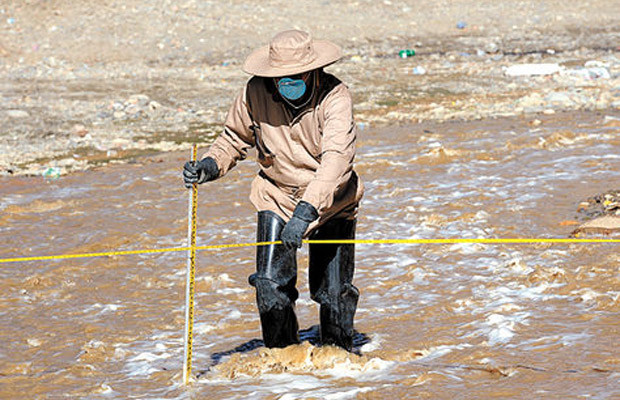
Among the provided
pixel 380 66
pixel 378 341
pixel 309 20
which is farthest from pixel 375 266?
pixel 309 20

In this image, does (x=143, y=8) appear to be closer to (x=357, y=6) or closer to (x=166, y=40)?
(x=166, y=40)

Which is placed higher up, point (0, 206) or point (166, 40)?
point (166, 40)

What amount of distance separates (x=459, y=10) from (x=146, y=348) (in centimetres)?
2006

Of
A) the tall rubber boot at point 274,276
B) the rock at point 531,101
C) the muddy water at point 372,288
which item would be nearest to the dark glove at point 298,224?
the tall rubber boot at point 274,276

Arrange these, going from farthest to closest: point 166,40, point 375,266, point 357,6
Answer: point 357,6, point 166,40, point 375,266

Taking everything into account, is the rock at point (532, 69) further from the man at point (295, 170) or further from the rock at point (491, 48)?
the man at point (295, 170)

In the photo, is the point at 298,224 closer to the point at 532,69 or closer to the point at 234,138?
the point at 234,138

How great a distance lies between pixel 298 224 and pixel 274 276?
0.43 metres

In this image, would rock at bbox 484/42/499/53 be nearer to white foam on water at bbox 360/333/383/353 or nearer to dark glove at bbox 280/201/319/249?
white foam on water at bbox 360/333/383/353

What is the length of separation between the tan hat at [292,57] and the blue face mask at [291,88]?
0.22 feet

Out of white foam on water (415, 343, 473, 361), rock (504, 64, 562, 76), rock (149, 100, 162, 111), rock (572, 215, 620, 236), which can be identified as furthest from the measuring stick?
rock (504, 64, 562, 76)

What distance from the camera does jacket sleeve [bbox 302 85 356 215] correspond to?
13.2 feet

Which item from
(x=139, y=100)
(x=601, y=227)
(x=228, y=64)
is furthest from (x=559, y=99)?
(x=228, y=64)

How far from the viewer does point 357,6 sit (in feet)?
77.9
